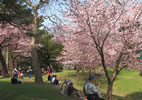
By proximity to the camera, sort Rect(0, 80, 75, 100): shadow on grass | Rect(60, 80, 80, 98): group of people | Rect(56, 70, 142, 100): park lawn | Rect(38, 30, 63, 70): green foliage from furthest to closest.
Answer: Rect(38, 30, 63, 70): green foliage, Rect(56, 70, 142, 100): park lawn, Rect(60, 80, 80, 98): group of people, Rect(0, 80, 75, 100): shadow on grass

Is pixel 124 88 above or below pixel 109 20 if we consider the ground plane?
below

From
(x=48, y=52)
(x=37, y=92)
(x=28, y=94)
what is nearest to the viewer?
(x=28, y=94)

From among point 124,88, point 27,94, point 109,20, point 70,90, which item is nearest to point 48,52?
point 124,88

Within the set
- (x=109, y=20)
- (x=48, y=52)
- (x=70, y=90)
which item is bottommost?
(x=70, y=90)

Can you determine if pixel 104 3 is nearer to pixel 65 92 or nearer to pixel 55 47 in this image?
pixel 65 92

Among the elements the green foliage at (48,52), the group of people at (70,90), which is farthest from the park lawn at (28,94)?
the green foliage at (48,52)

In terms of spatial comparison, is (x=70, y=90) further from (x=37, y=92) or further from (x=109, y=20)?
(x=109, y=20)

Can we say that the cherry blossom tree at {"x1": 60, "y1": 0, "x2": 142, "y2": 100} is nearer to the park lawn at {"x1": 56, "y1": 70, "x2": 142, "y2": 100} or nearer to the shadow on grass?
the shadow on grass

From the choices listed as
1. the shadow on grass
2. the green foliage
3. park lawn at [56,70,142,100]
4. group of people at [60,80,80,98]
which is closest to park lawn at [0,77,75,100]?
the shadow on grass

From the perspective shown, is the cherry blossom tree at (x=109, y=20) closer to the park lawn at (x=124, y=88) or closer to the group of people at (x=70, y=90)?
the group of people at (x=70, y=90)

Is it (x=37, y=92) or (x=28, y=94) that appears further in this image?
(x=37, y=92)

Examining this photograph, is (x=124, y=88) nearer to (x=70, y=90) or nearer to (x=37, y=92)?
(x=70, y=90)

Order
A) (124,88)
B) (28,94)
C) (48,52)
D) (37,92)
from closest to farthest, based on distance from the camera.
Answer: (28,94) < (37,92) < (124,88) < (48,52)

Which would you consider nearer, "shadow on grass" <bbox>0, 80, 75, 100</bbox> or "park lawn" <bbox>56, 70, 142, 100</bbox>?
"shadow on grass" <bbox>0, 80, 75, 100</bbox>
